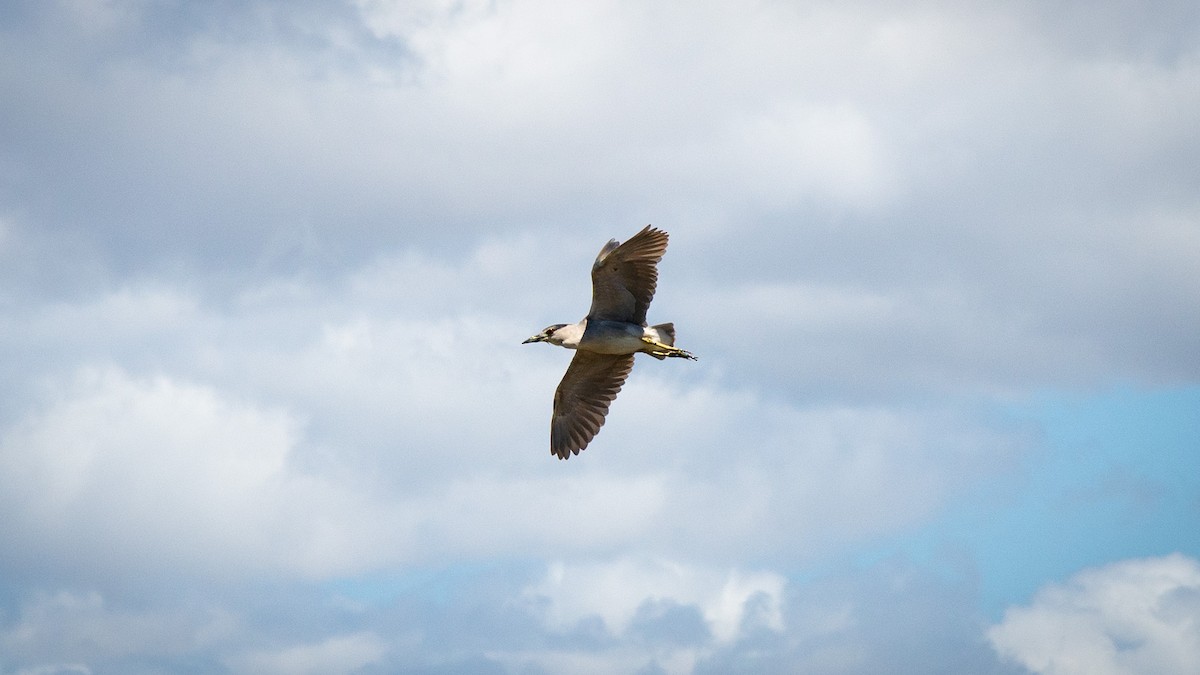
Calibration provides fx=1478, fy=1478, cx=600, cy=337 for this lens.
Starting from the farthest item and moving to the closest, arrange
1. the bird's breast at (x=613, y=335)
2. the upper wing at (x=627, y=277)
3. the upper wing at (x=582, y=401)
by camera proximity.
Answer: the upper wing at (x=582, y=401)
the bird's breast at (x=613, y=335)
the upper wing at (x=627, y=277)

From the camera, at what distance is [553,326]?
105 feet

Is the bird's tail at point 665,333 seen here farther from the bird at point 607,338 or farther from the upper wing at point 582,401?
the upper wing at point 582,401

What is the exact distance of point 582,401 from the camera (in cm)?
3422

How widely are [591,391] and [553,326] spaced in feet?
9.03

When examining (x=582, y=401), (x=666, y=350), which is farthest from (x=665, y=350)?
(x=582, y=401)

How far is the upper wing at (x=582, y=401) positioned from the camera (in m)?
33.7

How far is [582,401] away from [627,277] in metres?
4.57

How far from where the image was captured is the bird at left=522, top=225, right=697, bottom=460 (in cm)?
3031

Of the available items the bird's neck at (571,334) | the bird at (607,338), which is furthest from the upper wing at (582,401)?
the bird's neck at (571,334)

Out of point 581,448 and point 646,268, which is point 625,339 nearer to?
point 646,268

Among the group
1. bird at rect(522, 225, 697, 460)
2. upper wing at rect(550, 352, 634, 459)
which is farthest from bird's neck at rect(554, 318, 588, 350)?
upper wing at rect(550, 352, 634, 459)

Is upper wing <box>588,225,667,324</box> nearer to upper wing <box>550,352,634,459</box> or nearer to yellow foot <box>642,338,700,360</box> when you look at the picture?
yellow foot <box>642,338,700,360</box>

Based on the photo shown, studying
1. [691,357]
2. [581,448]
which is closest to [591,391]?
[581,448]

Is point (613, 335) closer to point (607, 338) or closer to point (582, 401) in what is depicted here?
point (607, 338)
